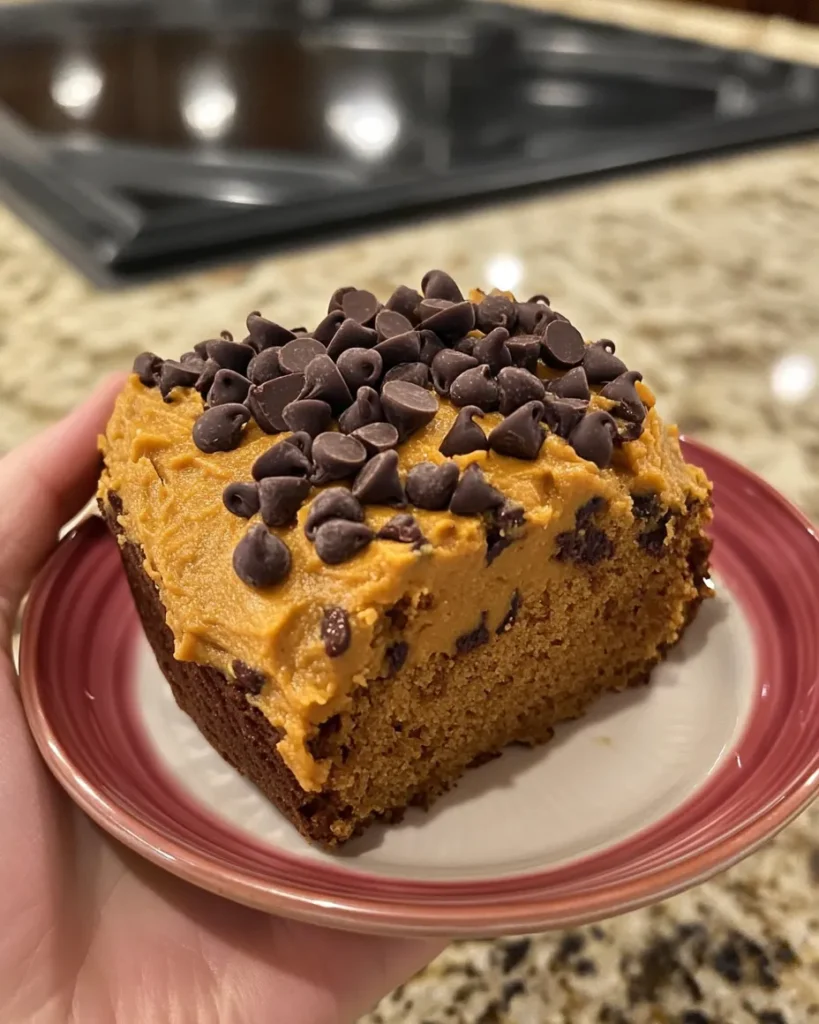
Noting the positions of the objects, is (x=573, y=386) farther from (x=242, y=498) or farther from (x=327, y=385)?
(x=242, y=498)

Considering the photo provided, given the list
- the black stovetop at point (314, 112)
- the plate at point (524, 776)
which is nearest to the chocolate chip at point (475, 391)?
the plate at point (524, 776)

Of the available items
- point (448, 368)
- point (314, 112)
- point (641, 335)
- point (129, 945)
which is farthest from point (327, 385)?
point (314, 112)

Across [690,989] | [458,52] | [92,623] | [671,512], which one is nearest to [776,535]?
[671,512]

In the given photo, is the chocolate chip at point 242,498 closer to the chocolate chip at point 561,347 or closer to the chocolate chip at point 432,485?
the chocolate chip at point 432,485

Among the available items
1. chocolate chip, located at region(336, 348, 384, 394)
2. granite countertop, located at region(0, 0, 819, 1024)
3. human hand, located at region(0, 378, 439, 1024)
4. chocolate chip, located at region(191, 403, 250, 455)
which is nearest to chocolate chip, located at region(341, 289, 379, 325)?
chocolate chip, located at region(336, 348, 384, 394)

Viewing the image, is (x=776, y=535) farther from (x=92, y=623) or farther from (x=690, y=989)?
(x=92, y=623)

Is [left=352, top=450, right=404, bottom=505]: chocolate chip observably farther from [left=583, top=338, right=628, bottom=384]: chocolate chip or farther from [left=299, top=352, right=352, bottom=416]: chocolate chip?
[left=583, top=338, right=628, bottom=384]: chocolate chip
